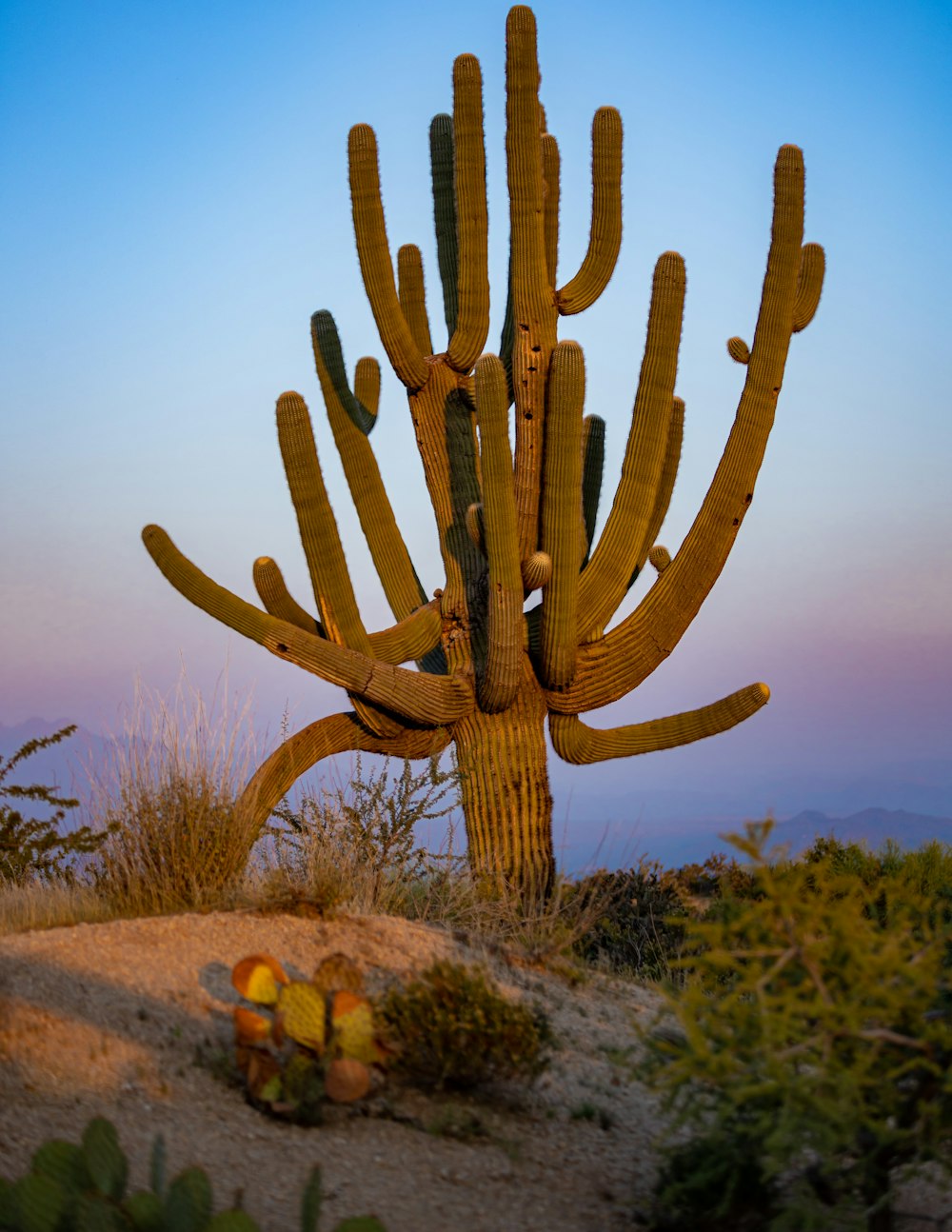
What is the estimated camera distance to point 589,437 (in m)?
11.9

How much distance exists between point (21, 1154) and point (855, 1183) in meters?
2.90

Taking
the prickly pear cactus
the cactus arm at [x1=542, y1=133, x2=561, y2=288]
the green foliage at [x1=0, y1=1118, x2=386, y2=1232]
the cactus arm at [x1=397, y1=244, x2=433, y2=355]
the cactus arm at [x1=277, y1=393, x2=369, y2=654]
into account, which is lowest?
the green foliage at [x1=0, y1=1118, x2=386, y2=1232]

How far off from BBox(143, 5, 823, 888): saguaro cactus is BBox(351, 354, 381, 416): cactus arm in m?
0.37

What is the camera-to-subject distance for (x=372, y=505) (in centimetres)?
1088

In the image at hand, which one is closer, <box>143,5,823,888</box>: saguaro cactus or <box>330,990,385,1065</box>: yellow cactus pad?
<box>330,990,385,1065</box>: yellow cactus pad

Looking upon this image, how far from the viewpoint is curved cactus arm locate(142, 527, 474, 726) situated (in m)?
9.53

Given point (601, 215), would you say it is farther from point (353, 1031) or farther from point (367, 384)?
point (353, 1031)

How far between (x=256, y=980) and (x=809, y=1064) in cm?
223

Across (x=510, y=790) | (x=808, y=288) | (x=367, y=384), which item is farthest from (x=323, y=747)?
(x=808, y=288)

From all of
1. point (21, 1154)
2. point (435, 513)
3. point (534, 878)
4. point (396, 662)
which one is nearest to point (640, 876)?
point (534, 878)

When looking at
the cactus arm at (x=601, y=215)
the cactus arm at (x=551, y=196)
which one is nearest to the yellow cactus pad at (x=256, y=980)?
the cactus arm at (x=601, y=215)

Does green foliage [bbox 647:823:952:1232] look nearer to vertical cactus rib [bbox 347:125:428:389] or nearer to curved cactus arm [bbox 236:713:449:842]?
curved cactus arm [bbox 236:713:449:842]

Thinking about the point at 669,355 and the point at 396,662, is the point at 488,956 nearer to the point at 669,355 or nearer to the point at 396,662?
the point at 396,662

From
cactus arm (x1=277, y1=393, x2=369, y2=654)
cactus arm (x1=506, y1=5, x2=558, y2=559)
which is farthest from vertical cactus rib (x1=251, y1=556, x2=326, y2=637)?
cactus arm (x1=506, y1=5, x2=558, y2=559)
